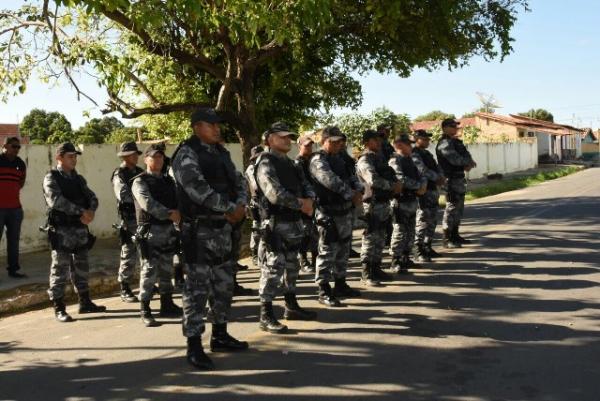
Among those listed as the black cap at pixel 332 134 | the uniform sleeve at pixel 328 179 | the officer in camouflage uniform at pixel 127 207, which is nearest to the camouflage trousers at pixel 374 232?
the uniform sleeve at pixel 328 179

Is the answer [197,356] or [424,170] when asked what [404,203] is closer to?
[424,170]

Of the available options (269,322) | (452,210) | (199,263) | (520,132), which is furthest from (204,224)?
(520,132)

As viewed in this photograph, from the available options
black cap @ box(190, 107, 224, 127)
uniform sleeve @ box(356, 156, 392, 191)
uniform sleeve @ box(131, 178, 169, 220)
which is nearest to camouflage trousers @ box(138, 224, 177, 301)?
uniform sleeve @ box(131, 178, 169, 220)

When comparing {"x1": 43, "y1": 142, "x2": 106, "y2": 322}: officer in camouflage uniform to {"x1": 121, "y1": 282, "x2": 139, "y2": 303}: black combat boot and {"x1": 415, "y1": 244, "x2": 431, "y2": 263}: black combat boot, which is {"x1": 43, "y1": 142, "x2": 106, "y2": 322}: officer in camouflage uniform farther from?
{"x1": 415, "y1": 244, "x2": 431, "y2": 263}: black combat boot

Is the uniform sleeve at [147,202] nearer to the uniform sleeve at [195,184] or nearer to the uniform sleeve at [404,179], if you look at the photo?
the uniform sleeve at [195,184]

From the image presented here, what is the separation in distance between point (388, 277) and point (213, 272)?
3.24 meters

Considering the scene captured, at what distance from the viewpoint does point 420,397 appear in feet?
12.7

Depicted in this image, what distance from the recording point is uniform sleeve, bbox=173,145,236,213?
15.3ft

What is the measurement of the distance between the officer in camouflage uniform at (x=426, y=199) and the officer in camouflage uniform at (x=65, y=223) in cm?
457

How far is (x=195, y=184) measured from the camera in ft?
15.3

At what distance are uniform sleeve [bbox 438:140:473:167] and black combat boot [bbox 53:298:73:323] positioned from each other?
6235 millimetres

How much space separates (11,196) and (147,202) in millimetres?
3326

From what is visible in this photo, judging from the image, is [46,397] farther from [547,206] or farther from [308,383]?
[547,206]

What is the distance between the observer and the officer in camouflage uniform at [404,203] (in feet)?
26.2
